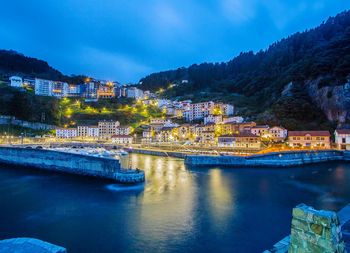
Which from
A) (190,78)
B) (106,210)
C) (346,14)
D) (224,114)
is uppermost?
(346,14)

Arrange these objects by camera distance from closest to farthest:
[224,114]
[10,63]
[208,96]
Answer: [224,114], [208,96], [10,63]

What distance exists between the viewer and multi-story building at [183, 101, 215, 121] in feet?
224

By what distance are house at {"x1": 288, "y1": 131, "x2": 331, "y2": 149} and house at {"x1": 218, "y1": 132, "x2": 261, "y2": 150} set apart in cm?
661

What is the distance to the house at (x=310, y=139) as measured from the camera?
40406 mm

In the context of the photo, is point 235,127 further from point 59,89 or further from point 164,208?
point 59,89

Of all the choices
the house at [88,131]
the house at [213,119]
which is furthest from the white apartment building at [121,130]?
the house at [213,119]

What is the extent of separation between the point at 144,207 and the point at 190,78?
10031cm

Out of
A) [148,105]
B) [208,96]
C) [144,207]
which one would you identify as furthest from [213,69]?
[144,207]

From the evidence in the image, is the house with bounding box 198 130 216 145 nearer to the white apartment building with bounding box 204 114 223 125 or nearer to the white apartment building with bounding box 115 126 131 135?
the white apartment building with bounding box 204 114 223 125

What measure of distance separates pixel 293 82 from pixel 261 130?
Result: 22893 mm

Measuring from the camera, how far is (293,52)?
85.9 meters

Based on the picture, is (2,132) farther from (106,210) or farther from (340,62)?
(340,62)

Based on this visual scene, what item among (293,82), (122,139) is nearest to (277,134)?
(293,82)

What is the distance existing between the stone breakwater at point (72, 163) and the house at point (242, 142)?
24.9 meters
